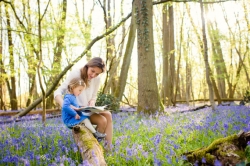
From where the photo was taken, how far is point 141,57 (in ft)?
25.7

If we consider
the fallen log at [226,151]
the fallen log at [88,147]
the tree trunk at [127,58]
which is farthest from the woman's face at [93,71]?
the tree trunk at [127,58]

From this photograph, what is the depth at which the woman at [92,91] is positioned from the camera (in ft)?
11.9

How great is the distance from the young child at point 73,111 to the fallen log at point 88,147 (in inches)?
4.6

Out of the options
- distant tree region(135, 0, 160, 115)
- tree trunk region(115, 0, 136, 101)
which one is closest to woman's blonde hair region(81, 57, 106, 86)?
distant tree region(135, 0, 160, 115)

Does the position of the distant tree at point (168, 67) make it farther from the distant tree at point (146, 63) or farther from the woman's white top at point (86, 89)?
the woman's white top at point (86, 89)

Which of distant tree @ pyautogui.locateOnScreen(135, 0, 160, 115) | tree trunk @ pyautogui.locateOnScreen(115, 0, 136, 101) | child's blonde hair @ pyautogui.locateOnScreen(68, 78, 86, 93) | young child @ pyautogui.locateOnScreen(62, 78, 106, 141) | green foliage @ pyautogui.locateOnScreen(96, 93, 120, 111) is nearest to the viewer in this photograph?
young child @ pyautogui.locateOnScreen(62, 78, 106, 141)

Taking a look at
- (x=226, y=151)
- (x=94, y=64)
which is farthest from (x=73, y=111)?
(x=226, y=151)

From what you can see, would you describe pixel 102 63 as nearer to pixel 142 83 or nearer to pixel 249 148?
pixel 249 148

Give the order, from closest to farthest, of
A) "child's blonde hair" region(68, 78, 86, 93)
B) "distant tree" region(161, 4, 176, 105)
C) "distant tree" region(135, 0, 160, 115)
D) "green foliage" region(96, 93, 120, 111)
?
"child's blonde hair" region(68, 78, 86, 93) → "distant tree" region(135, 0, 160, 115) → "green foliage" region(96, 93, 120, 111) → "distant tree" region(161, 4, 176, 105)

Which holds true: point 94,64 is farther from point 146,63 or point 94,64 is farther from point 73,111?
point 146,63

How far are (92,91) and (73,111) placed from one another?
96cm

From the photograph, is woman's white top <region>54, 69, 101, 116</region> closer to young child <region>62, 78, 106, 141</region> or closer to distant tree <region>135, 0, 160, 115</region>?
young child <region>62, 78, 106, 141</region>

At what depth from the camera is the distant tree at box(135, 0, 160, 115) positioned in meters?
7.79

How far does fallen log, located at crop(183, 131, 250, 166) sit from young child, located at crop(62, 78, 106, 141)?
1541 mm
